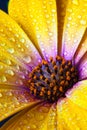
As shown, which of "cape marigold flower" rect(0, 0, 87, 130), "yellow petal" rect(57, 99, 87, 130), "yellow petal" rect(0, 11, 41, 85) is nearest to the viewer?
"yellow petal" rect(57, 99, 87, 130)

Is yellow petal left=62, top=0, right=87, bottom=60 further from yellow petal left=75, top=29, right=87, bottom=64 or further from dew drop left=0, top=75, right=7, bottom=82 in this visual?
dew drop left=0, top=75, right=7, bottom=82

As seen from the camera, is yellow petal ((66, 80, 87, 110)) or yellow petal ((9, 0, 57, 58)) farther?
yellow petal ((9, 0, 57, 58))

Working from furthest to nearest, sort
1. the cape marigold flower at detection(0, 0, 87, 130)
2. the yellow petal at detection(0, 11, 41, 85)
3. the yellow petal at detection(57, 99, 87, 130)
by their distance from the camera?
the yellow petal at detection(0, 11, 41, 85)
the cape marigold flower at detection(0, 0, 87, 130)
the yellow petal at detection(57, 99, 87, 130)

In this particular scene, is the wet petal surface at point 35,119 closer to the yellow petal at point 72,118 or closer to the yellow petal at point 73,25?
the yellow petal at point 72,118

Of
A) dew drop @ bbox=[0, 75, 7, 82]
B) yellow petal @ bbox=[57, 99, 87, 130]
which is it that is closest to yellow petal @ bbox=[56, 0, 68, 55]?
dew drop @ bbox=[0, 75, 7, 82]

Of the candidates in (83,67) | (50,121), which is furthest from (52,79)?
(50,121)
